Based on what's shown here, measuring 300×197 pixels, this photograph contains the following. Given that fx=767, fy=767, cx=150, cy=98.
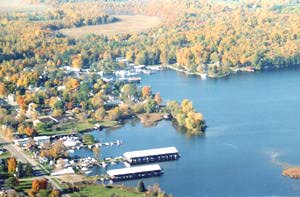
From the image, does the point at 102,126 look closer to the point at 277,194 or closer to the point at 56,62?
the point at 277,194

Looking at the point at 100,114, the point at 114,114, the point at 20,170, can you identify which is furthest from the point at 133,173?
the point at 100,114

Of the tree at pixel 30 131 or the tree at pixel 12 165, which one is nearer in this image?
the tree at pixel 12 165

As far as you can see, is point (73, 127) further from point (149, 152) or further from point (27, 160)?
point (149, 152)

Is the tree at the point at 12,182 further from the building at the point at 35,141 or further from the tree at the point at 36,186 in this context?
the building at the point at 35,141

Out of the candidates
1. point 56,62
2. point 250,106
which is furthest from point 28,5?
point 250,106

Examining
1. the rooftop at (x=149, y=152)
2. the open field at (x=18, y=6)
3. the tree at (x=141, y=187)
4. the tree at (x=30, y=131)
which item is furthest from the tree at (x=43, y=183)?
the open field at (x=18, y=6)

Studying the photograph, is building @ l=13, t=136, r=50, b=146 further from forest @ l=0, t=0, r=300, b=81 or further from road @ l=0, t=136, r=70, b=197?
forest @ l=0, t=0, r=300, b=81

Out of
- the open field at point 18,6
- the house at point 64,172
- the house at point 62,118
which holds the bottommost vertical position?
the house at point 64,172

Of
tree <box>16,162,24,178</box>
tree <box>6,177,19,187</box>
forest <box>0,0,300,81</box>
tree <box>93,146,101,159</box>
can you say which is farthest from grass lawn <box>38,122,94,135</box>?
forest <box>0,0,300,81</box>
